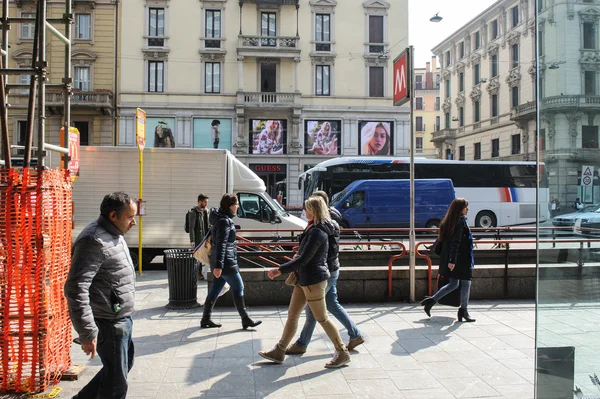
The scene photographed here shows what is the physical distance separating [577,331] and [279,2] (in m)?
34.9

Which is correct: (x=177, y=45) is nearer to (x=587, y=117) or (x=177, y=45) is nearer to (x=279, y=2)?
(x=279, y=2)

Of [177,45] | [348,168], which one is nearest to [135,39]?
[177,45]

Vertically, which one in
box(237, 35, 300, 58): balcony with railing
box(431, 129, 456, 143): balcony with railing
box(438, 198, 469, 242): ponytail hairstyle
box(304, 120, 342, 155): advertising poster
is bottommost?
box(438, 198, 469, 242): ponytail hairstyle

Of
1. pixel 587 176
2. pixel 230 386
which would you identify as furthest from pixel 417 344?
pixel 587 176

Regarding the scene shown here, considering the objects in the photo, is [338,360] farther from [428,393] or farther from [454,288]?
[454,288]

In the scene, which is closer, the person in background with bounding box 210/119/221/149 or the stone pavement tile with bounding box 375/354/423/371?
the stone pavement tile with bounding box 375/354/423/371

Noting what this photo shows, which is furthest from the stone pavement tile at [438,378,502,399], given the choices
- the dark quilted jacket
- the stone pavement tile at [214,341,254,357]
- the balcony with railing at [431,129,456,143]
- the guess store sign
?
the balcony with railing at [431,129,456,143]

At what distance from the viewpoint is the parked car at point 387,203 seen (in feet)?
75.5

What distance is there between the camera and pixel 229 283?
7062 mm

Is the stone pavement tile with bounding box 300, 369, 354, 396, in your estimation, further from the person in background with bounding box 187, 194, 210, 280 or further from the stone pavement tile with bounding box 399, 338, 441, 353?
the person in background with bounding box 187, 194, 210, 280

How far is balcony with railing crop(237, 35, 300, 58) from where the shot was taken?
114 ft

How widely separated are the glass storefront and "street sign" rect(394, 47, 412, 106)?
16.3 ft

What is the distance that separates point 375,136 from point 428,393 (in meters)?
31.9

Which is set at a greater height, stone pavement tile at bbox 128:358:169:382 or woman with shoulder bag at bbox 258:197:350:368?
woman with shoulder bag at bbox 258:197:350:368
